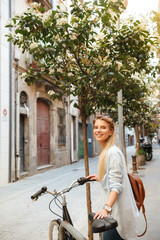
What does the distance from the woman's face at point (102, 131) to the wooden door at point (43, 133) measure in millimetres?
10929

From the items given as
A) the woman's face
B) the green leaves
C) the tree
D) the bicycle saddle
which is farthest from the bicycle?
the green leaves

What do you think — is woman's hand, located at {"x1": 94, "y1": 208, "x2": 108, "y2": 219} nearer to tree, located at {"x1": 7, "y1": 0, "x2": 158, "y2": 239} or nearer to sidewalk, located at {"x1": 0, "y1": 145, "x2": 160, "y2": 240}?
tree, located at {"x1": 7, "y1": 0, "x2": 158, "y2": 239}

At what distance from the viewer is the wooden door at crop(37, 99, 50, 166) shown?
13149 mm

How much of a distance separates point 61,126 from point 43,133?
7.90 feet

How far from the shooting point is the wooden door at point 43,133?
43.1 ft

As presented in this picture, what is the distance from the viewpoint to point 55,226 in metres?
2.84

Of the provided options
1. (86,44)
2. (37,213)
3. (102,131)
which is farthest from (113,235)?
(37,213)

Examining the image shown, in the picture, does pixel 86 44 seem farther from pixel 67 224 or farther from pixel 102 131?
pixel 67 224

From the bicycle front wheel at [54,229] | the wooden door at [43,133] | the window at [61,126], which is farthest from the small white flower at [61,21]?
the window at [61,126]

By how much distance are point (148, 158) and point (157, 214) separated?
13.1 meters

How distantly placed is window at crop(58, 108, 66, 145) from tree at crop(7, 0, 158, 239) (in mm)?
11581

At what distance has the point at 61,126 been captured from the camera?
15.9 metres

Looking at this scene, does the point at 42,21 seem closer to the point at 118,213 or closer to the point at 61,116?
the point at 118,213

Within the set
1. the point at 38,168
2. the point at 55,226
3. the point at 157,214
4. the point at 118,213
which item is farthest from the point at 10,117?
the point at 118,213
